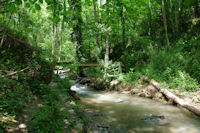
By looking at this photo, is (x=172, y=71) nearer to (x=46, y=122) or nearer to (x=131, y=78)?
(x=131, y=78)

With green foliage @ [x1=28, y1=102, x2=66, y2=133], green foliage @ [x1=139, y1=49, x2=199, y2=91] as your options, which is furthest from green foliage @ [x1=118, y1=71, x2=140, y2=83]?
green foliage @ [x1=28, y1=102, x2=66, y2=133]

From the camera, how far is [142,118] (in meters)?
6.07

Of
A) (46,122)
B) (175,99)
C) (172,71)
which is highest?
(172,71)

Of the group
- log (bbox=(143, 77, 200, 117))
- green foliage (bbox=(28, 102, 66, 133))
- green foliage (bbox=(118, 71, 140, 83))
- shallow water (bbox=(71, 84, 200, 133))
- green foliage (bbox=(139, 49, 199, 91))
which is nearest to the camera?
green foliage (bbox=(28, 102, 66, 133))

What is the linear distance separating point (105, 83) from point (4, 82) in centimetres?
837

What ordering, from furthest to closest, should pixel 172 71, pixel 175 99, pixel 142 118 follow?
pixel 172 71, pixel 175 99, pixel 142 118

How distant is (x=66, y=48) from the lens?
1383 cm

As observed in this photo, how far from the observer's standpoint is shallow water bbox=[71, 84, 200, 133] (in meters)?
5.08

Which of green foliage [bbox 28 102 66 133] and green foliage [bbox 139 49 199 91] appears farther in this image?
green foliage [bbox 139 49 199 91]

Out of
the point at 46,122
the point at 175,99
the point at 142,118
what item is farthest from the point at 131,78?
the point at 46,122

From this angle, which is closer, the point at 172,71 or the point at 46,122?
the point at 46,122

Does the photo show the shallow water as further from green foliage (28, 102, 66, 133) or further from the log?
green foliage (28, 102, 66, 133)

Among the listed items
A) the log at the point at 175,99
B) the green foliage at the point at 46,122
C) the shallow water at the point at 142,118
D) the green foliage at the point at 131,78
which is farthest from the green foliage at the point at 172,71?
the green foliage at the point at 46,122

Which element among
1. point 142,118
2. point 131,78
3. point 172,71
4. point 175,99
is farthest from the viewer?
point 131,78
